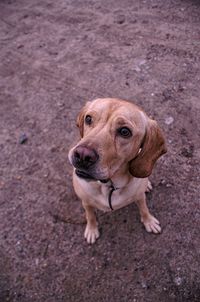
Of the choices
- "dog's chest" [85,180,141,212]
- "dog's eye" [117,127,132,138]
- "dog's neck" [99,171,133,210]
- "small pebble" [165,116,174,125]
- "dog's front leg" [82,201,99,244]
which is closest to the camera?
"dog's eye" [117,127,132,138]

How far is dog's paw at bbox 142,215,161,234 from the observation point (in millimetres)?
3287

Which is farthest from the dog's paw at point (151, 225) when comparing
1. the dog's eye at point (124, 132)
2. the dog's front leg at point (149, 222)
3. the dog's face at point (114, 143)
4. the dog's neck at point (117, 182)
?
the dog's eye at point (124, 132)

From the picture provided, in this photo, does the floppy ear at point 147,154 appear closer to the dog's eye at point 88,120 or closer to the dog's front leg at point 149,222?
the dog's eye at point 88,120

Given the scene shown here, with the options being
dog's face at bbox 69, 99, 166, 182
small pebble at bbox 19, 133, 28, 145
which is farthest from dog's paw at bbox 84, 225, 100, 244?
small pebble at bbox 19, 133, 28, 145

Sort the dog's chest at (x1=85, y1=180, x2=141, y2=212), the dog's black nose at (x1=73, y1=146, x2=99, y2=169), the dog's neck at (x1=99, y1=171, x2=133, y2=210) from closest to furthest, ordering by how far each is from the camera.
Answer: the dog's black nose at (x1=73, y1=146, x2=99, y2=169) → the dog's neck at (x1=99, y1=171, x2=133, y2=210) → the dog's chest at (x1=85, y1=180, x2=141, y2=212)

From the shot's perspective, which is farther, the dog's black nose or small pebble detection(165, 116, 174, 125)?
small pebble detection(165, 116, 174, 125)

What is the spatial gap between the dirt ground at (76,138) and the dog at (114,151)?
25.1 inches

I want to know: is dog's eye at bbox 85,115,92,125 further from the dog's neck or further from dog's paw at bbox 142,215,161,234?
dog's paw at bbox 142,215,161,234

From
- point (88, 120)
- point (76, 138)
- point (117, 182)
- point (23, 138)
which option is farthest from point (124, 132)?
point (23, 138)

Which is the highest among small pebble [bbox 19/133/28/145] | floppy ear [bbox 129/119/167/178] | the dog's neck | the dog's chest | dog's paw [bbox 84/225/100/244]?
→ floppy ear [bbox 129/119/167/178]

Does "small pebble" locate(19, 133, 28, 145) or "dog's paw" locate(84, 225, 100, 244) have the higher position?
"small pebble" locate(19, 133, 28, 145)

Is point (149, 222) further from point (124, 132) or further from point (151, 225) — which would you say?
point (124, 132)

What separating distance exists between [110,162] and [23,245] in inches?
60.8

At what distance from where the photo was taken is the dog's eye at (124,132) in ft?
7.72
